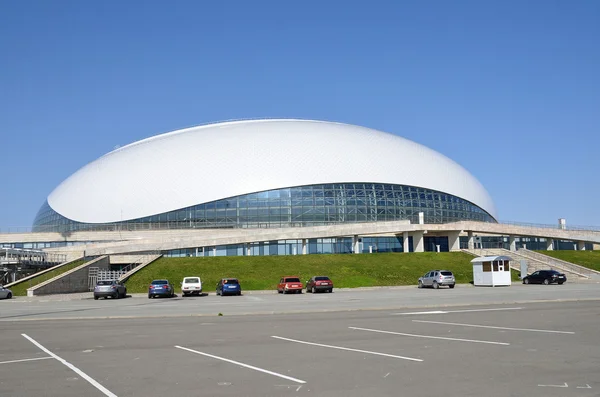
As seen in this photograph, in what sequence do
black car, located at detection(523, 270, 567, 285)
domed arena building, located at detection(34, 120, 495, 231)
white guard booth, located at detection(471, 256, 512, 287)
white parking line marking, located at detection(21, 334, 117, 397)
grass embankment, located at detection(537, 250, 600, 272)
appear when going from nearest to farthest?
1. white parking line marking, located at detection(21, 334, 117, 397)
2. white guard booth, located at detection(471, 256, 512, 287)
3. black car, located at detection(523, 270, 567, 285)
4. grass embankment, located at detection(537, 250, 600, 272)
5. domed arena building, located at detection(34, 120, 495, 231)

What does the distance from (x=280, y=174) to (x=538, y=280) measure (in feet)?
118

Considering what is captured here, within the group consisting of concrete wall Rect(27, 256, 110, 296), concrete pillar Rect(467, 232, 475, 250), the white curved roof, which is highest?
the white curved roof

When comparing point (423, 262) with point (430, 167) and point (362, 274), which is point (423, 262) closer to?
point (362, 274)

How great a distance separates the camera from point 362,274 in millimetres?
50906

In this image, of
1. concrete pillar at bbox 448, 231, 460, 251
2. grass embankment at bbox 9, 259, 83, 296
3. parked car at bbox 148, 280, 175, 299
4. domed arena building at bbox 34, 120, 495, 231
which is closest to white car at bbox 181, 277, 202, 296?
parked car at bbox 148, 280, 175, 299

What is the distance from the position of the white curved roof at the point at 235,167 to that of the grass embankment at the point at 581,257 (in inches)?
811

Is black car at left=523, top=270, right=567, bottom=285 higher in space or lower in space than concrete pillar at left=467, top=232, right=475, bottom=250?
lower

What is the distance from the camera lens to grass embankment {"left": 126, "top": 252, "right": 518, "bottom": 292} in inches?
1900

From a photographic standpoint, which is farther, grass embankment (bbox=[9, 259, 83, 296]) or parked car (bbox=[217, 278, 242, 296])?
grass embankment (bbox=[9, 259, 83, 296])

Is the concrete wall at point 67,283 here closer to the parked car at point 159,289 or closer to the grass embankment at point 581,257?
the parked car at point 159,289

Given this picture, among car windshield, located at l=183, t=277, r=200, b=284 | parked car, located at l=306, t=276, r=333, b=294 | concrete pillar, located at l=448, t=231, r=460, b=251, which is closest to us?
parked car, located at l=306, t=276, r=333, b=294

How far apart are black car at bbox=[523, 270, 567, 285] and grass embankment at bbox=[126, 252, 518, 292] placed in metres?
5.92

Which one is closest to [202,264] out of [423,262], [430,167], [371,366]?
[423,262]

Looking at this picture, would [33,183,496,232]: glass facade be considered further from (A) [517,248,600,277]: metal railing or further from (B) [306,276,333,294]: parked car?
(B) [306,276,333,294]: parked car
